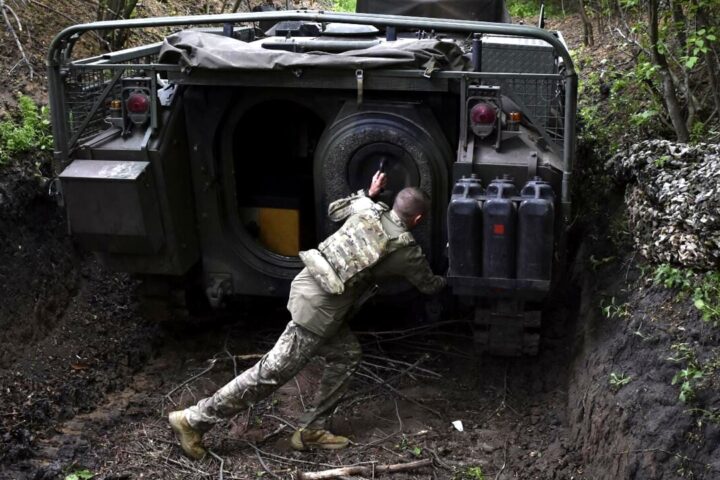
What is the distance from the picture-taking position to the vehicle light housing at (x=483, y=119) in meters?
5.13

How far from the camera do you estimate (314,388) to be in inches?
232

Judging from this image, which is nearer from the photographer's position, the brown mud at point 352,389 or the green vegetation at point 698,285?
the green vegetation at point 698,285

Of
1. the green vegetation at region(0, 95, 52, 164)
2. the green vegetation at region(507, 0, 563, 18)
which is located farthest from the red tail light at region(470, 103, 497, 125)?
the green vegetation at region(507, 0, 563, 18)

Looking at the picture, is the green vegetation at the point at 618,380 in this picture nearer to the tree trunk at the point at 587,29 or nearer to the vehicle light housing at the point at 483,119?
the vehicle light housing at the point at 483,119

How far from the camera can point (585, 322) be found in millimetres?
5590

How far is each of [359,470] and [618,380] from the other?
4.61 feet

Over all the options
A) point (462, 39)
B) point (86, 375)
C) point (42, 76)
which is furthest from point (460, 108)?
point (42, 76)

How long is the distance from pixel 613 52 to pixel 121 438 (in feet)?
23.5

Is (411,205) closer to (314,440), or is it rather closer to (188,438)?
(314,440)

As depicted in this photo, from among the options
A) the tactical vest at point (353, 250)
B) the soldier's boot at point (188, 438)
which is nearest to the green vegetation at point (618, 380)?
the tactical vest at point (353, 250)

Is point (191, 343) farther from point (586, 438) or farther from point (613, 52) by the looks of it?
point (613, 52)

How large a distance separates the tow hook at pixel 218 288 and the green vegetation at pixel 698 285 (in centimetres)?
271

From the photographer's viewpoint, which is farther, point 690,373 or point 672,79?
point 672,79

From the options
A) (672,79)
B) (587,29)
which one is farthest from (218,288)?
(587,29)
